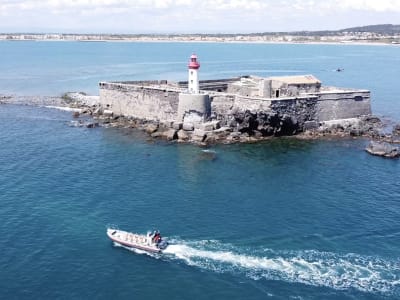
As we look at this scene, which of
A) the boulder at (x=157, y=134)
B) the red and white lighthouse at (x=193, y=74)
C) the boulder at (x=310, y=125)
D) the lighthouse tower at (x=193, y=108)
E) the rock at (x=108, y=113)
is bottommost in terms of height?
the boulder at (x=157, y=134)

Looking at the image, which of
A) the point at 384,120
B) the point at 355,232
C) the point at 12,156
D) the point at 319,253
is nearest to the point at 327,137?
the point at 384,120

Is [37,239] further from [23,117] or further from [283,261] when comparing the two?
[23,117]

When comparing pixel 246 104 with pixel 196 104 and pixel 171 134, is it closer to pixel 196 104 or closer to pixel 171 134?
pixel 196 104

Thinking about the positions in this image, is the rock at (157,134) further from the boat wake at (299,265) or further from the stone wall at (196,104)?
the boat wake at (299,265)

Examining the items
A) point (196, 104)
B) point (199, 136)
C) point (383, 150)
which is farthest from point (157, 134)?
point (383, 150)

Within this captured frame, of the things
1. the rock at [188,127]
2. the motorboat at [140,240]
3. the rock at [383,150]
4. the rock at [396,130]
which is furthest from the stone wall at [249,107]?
the motorboat at [140,240]
